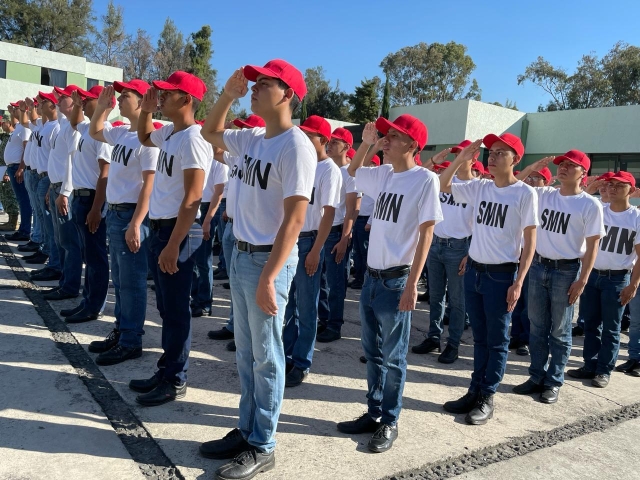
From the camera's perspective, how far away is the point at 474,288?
4.28 m

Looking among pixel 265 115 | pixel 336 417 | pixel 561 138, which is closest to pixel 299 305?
pixel 336 417

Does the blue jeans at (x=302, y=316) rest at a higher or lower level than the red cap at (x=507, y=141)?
lower

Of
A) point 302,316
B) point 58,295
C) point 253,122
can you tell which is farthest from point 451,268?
point 58,295

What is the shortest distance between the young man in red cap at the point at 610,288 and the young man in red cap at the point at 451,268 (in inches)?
47.1

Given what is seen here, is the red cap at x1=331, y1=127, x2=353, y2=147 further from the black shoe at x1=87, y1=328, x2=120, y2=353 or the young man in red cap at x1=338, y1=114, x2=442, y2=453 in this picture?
the black shoe at x1=87, y1=328, x2=120, y2=353

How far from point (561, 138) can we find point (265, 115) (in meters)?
26.1

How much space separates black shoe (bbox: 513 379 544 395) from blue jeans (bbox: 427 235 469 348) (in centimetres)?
82

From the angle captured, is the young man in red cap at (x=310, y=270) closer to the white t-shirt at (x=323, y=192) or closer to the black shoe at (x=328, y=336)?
the white t-shirt at (x=323, y=192)

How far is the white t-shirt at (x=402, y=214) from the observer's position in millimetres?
3400

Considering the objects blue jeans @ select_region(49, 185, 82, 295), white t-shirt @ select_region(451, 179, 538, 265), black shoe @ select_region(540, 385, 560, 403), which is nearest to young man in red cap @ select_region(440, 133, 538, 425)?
white t-shirt @ select_region(451, 179, 538, 265)

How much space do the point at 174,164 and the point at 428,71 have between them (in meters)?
58.0

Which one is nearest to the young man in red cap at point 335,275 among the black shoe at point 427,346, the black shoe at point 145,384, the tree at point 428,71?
the black shoe at point 427,346

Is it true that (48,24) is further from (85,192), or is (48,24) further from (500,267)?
(500,267)

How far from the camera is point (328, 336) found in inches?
225
